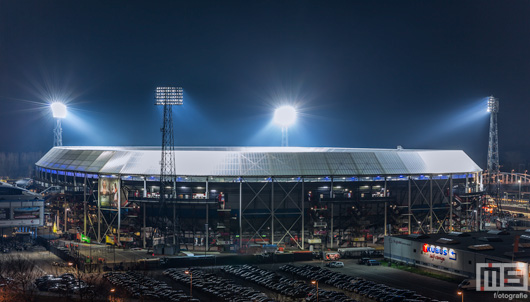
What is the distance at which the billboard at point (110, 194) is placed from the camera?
3182 inches

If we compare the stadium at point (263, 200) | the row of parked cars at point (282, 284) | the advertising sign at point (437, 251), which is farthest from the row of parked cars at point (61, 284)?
the advertising sign at point (437, 251)

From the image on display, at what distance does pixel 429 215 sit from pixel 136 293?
49290 millimetres

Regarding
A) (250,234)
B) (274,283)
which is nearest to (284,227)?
(250,234)

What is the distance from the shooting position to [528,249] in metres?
59.8

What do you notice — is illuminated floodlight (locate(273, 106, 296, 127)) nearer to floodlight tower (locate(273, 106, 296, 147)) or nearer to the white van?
floodlight tower (locate(273, 106, 296, 147))

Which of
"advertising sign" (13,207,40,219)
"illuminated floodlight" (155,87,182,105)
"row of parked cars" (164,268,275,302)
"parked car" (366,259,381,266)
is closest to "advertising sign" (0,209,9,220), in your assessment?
"advertising sign" (13,207,40,219)

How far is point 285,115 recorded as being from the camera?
422ft

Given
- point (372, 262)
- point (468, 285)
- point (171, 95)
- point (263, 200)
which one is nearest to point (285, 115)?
point (171, 95)

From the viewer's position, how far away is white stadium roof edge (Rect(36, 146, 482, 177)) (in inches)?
3088

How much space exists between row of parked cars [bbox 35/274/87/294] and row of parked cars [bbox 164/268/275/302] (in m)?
9.68

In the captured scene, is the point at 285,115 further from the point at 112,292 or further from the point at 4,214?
the point at 112,292

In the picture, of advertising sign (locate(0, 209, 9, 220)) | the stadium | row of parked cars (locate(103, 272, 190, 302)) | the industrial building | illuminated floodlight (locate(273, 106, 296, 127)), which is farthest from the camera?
illuminated floodlight (locate(273, 106, 296, 127))

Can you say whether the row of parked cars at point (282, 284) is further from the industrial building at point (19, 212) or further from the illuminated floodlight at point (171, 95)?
the industrial building at point (19, 212)

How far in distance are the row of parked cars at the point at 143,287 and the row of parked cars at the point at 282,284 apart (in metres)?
8.60
